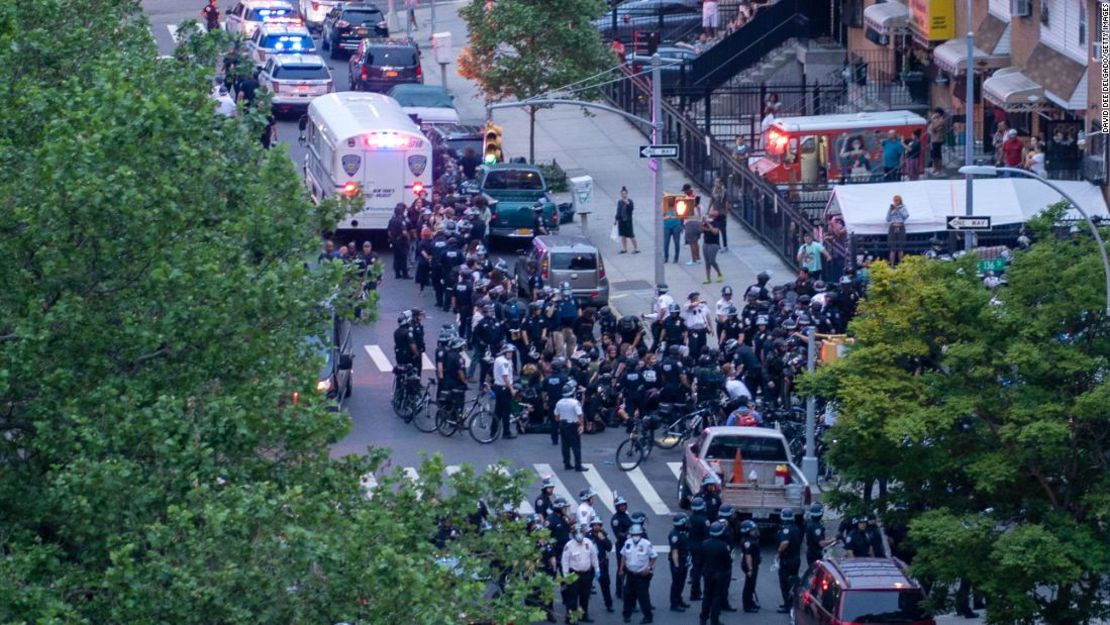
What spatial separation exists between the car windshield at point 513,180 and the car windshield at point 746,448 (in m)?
16.5

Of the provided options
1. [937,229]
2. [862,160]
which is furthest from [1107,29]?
[862,160]

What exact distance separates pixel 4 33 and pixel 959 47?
109 ft

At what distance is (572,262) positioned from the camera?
3950cm

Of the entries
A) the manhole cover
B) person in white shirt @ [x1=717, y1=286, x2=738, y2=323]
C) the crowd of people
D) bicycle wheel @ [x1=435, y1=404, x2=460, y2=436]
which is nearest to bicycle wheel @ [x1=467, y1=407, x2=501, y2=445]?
bicycle wheel @ [x1=435, y1=404, x2=460, y2=436]

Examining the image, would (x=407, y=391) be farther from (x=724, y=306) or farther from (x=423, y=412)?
(x=724, y=306)

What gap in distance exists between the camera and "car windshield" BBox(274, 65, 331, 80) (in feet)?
183

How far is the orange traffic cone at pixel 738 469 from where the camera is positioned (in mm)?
29297

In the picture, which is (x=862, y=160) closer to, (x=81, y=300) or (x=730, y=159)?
(x=730, y=159)

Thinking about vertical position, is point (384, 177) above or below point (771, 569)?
above

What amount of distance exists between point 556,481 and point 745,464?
123 inches

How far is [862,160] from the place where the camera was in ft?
155

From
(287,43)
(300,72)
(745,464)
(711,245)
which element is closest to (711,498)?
(745,464)

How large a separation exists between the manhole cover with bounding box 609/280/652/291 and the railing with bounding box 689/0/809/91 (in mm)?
14278

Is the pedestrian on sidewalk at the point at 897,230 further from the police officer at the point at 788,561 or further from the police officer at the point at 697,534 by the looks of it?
the police officer at the point at 697,534
